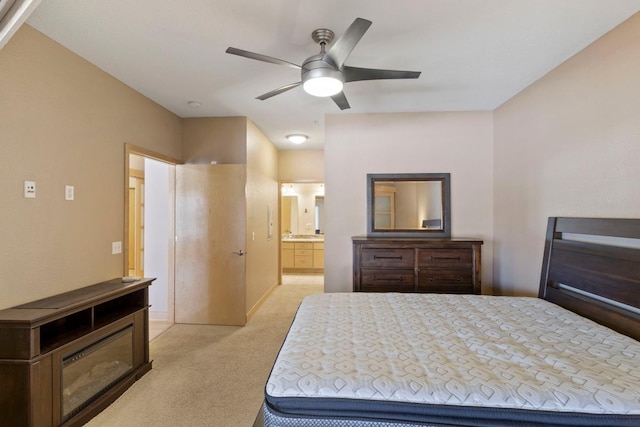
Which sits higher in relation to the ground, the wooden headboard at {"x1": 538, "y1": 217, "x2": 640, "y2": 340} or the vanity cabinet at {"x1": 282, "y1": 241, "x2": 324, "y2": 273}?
the wooden headboard at {"x1": 538, "y1": 217, "x2": 640, "y2": 340}

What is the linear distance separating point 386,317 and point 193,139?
3492 millimetres

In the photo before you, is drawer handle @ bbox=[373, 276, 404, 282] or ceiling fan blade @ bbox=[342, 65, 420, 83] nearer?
ceiling fan blade @ bbox=[342, 65, 420, 83]

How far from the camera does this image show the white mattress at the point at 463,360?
1146mm

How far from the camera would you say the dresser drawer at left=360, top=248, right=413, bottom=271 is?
3242 millimetres

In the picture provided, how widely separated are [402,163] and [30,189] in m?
3.60

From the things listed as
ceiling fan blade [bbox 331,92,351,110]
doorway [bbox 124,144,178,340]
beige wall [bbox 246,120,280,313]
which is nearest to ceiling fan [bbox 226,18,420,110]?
ceiling fan blade [bbox 331,92,351,110]

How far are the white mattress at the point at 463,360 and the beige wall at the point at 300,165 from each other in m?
4.16

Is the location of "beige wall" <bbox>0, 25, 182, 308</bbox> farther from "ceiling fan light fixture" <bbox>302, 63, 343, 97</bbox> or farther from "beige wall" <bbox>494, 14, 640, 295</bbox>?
"beige wall" <bbox>494, 14, 640, 295</bbox>

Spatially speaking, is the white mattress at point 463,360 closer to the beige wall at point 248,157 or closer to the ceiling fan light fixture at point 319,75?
the ceiling fan light fixture at point 319,75

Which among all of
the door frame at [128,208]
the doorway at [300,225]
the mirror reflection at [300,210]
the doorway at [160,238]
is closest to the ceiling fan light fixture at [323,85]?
the door frame at [128,208]

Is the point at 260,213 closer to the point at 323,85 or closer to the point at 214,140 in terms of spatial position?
the point at 214,140

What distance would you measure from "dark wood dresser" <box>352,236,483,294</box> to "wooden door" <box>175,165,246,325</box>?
168 cm

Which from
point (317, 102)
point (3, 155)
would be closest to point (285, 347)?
point (3, 155)

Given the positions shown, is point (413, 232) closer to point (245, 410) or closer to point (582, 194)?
point (582, 194)
